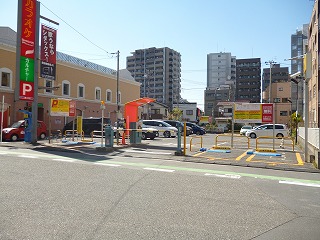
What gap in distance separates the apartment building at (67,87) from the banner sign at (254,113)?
15538mm

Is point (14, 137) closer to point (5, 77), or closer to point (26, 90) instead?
point (26, 90)

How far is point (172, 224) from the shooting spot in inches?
171

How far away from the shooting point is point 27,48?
56.4 ft

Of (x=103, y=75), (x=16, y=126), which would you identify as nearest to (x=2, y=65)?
(x=16, y=126)

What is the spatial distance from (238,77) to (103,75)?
218ft

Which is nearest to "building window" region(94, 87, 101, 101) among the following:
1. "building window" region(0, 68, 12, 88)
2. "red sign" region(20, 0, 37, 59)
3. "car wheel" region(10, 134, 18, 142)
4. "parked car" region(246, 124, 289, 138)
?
"building window" region(0, 68, 12, 88)

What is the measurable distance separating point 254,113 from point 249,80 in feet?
277

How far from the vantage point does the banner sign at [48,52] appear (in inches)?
714

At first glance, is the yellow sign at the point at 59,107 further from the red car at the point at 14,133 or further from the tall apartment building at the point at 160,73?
the tall apartment building at the point at 160,73

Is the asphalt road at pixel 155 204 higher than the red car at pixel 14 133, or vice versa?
the red car at pixel 14 133

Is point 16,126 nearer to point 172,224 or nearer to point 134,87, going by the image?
point 172,224

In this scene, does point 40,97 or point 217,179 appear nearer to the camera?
point 217,179

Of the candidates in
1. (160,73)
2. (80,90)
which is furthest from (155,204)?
(160,73)

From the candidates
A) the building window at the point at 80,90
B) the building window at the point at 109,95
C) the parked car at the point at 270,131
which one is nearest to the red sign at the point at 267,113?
the parked car at the point at 270,131
